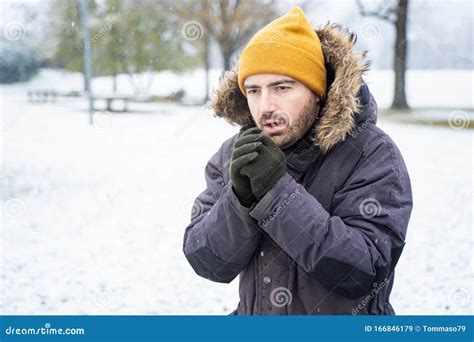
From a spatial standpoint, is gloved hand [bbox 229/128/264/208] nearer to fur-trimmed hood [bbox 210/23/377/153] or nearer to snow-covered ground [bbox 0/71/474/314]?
fur-trimmed hood [bbox 210/23/377/153]

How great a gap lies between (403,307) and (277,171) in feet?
7.36

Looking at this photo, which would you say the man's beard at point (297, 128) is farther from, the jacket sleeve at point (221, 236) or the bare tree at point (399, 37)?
the bare tree at point (399, 37)

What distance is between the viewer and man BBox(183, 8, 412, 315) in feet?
4.02

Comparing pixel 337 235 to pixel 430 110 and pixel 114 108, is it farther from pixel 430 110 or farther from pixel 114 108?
pixel 114 108

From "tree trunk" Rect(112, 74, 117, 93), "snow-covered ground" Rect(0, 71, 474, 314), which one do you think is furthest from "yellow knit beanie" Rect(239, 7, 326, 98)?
"tree trunk" Rect(112, 74, 117, 93)

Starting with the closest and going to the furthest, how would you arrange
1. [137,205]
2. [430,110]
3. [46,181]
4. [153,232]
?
[153,232] < [137,205] < [46,181] < [430,110]

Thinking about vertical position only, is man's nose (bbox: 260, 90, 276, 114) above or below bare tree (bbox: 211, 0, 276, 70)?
above

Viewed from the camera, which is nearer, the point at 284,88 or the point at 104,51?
the point at 284,88

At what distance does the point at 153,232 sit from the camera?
4.59 m

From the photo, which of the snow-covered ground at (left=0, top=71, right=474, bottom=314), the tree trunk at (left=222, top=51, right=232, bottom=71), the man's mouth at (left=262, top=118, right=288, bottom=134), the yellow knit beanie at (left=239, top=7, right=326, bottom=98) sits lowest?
the snow-covered ground at (left=0, top=71, right=474, bottom=314)

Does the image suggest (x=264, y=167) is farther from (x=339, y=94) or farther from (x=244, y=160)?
(x=339, y=94)

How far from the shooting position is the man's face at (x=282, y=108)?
1.33m

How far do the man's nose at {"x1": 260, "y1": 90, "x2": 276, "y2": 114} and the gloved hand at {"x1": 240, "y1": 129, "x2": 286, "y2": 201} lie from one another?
9cm
